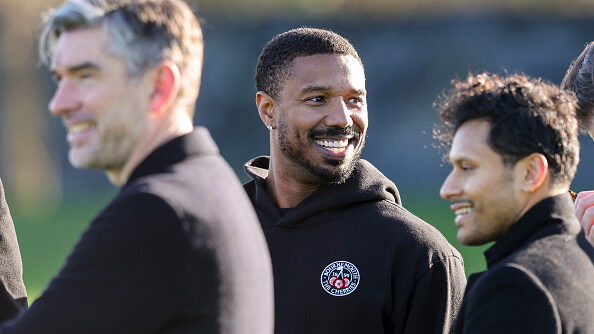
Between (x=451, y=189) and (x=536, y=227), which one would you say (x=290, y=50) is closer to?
(x=451, y=189)

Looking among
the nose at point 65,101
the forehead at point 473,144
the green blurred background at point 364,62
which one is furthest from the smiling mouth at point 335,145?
the green blurred background at point 364,62

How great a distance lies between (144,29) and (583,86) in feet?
6.73

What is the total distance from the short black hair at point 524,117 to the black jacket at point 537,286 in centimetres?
19

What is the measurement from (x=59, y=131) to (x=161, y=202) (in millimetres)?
22327

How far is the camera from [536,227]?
3176 mm

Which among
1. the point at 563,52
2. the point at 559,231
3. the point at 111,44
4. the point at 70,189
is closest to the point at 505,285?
the point at 559,231

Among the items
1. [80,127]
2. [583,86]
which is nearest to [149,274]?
[80,127]

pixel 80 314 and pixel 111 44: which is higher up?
pixel 111 44

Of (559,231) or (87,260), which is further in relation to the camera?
(559,231)

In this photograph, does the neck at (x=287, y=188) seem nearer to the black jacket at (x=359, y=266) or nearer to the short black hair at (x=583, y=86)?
the black jacket at (x=359, y=266)

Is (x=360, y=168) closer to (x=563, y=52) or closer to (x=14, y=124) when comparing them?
(x=563, y=52)

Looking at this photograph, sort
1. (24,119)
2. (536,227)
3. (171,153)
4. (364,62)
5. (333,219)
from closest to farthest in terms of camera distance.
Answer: (171,153)
(536,227)
(333,219)
(364,62)
(24,119)

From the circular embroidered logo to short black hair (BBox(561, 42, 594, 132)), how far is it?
1.09 meters

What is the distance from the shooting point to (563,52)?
70.7 ft
